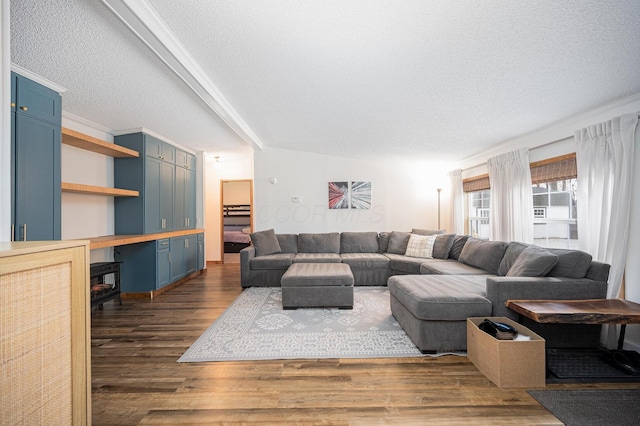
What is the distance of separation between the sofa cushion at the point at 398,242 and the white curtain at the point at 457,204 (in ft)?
2.95

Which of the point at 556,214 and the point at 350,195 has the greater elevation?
the point at 350,195

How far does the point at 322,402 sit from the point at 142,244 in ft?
11.6

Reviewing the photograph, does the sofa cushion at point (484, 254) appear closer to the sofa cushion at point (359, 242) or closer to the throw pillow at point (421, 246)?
the throw pillow at point (421, 246)

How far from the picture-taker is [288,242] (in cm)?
497

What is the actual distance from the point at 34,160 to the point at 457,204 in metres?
5.66

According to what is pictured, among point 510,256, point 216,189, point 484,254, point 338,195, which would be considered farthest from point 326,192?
point 510,256

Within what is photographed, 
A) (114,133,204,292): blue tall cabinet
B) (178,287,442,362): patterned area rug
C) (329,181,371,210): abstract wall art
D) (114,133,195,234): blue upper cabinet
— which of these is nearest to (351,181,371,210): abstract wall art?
(329,181,371,210): abstract wall art

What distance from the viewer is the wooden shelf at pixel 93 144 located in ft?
9.25

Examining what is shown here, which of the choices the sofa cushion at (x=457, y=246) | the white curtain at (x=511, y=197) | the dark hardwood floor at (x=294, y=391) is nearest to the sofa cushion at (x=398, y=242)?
the sofa cushion at (x=457, y=246)

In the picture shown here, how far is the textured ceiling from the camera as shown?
154cm

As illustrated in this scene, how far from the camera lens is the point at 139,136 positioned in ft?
12.5

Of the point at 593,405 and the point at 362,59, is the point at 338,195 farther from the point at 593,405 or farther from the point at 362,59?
the point at 593,405

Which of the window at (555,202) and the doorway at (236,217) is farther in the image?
the doorway at (236,217)

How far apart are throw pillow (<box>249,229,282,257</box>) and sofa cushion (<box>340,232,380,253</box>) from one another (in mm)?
1228
